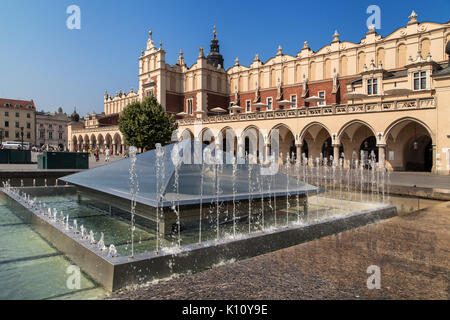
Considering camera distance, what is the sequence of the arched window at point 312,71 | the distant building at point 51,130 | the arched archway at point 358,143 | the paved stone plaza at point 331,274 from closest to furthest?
the paved stone plaza at point 331,274 → the arched archway at point 358,143 → the arched window at point 312,71 → the distant building at point 51,130

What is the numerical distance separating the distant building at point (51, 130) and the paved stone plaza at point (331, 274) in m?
95.8

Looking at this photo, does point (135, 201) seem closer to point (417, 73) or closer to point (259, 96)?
point (417, 73)

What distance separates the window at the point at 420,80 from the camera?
24125 millimetres

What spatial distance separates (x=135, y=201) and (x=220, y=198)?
1.49m

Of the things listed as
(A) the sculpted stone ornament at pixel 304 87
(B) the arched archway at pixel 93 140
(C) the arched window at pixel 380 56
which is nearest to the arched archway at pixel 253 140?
(A) the sculpted stone ornament at pixel 304 87

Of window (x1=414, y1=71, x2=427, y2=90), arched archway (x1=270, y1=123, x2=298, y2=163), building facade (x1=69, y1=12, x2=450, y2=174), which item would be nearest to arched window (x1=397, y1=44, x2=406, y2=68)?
building facade (x1=69, y1=12, x2=450, y2=174)

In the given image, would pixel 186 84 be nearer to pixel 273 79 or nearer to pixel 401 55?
pixel 273 79

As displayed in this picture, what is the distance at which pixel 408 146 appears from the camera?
25328 mm

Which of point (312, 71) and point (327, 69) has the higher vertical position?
point (312, 71)

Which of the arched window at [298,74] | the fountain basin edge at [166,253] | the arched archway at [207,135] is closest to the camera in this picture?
the fountain basin edge at [166,253]

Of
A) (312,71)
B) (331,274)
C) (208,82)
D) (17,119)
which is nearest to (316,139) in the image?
(312,71)

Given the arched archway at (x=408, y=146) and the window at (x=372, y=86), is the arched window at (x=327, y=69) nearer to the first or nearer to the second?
the window at (x=372, y=86)

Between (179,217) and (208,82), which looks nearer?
(179,217)

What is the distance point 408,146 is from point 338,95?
30.5 ft
